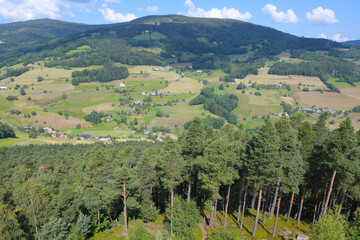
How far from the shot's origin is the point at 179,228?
26562 mm

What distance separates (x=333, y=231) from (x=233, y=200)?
21.2 meters

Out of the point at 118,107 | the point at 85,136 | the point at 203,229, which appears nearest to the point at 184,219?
the point at 203,229

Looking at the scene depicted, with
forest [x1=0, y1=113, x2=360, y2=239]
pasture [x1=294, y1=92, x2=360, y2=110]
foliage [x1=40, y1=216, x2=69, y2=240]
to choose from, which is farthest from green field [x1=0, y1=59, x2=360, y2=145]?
foliage [x1=40, y1=216, x2=69, y2=240]

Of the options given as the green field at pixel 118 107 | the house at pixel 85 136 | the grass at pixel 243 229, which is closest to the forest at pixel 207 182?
the grass at pixel 243 229

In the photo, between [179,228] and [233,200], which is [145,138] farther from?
[179,228]

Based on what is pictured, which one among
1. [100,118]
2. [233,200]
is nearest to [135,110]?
[100,118]

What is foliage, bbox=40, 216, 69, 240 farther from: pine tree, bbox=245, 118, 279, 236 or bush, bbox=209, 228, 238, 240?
pine tree, bbox=245, 118, 279, 236

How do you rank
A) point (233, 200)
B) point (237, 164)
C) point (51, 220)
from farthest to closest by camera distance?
point (233, 200)
point (237, 164)
point (51, 220)

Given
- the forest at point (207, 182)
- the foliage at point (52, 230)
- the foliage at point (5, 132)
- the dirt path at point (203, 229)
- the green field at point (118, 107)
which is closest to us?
the foliage at point (52, 230)

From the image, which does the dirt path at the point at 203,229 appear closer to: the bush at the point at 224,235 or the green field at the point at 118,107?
the bush at the point at 224,235

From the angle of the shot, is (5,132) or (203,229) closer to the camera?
(203,229)

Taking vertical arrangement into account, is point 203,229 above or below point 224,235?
below

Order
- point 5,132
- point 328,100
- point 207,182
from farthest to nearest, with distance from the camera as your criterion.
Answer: point 328,100 → point 5,132 → point 207,182

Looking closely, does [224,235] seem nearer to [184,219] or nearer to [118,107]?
[184,219]
